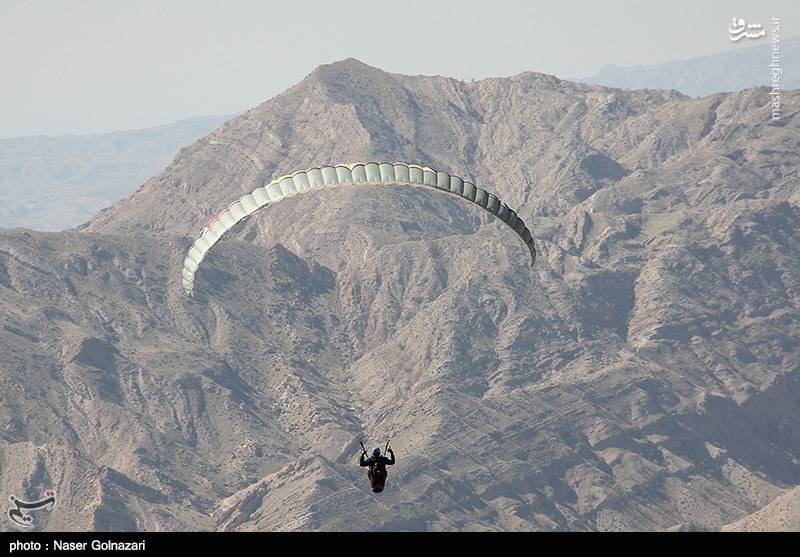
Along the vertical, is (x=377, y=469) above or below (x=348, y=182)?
below

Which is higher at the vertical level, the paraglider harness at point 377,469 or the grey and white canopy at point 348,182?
the grey and white canopy at point 348,182

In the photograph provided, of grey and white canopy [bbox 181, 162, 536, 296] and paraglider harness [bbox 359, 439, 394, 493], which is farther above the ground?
grey and white canopy [bbox 181, 162, 536, 296]

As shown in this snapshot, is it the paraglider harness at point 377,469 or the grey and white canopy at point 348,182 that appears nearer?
the paraglider harness at point 377,469

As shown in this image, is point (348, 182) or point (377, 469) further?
point (348, 182)

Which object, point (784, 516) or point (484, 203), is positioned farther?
point (784, 516)

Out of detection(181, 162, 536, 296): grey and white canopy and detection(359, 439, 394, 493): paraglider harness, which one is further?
detection(181, 162, 536, 296): grey and white canopy
